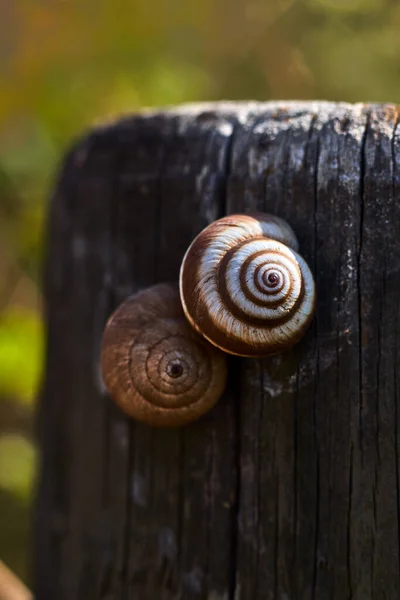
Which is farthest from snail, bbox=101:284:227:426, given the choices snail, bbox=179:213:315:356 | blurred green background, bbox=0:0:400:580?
blurred green background, bbox=0:0:400:580

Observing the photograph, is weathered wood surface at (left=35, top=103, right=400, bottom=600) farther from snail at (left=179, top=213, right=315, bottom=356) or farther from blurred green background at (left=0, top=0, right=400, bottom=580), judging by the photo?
blurred green background at (left=0, top=0, right=400, bottom=580)

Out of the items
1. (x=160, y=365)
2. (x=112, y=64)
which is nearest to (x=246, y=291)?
(x=160, y=365)

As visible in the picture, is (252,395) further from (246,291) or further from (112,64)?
(112,64)

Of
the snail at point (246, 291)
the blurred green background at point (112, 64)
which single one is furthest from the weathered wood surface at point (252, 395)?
the blurred green background at point (112, 64)

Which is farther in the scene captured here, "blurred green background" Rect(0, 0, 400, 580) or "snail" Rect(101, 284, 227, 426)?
"blurred green background" Rect(0, 0, 400, 580)

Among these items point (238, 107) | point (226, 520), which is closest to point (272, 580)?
point (226, 520)

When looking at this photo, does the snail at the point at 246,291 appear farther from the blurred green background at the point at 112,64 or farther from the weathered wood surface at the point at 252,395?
the blurred green background at the point at 112,64
